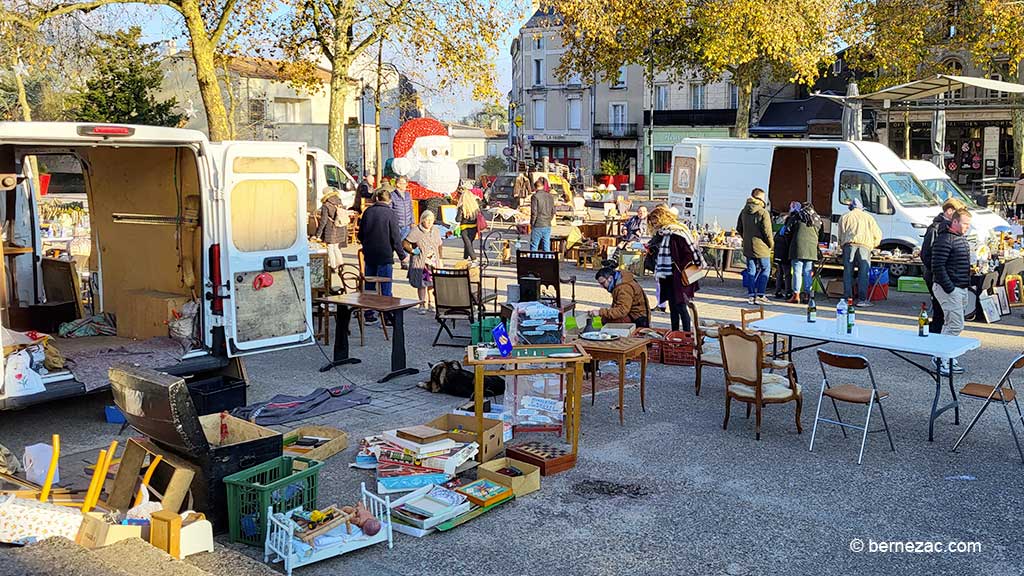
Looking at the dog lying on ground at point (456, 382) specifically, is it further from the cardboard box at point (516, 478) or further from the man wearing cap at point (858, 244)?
the man wearing cap at point (858, 244)

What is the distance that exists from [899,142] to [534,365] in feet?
133

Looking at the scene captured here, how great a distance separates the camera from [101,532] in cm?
494

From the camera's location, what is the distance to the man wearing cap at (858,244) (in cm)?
1362

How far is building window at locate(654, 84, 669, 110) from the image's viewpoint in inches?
2058

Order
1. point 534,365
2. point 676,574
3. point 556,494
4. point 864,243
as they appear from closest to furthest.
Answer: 1. point 676,574
2. point 556,494
3. point 534,365
4. point 864,243

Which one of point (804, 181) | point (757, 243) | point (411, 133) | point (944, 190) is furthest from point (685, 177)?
point (411, 133)

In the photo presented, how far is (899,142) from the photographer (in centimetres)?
4325

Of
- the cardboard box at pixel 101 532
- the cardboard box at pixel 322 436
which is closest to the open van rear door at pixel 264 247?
the cardboard box at pixel 322 436

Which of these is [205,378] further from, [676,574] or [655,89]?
[655,89]

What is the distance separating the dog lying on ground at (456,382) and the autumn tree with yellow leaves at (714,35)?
15922mm

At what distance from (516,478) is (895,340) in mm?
3557

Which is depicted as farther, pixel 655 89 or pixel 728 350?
pixel 655 89

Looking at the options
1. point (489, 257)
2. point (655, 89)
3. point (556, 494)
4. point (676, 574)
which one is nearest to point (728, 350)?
point (556, 494)

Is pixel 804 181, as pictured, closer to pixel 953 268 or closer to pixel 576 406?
pixel 953 268
